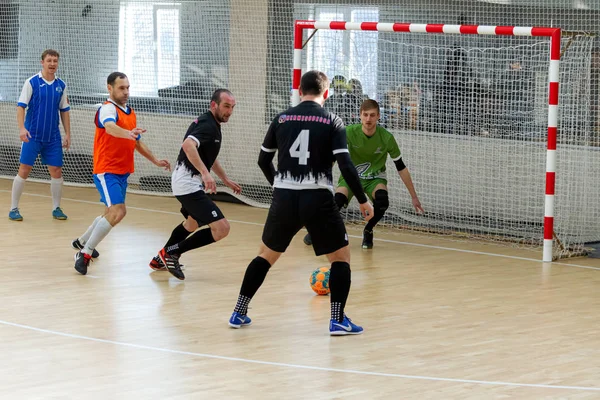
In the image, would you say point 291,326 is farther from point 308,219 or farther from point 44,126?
point 44,126

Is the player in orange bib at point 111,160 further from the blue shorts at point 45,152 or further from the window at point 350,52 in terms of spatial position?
the window at point 350,52

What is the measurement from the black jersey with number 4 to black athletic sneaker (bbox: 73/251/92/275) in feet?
8.29

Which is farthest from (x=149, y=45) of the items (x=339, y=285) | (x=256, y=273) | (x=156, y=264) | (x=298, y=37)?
(x=339, y=285)

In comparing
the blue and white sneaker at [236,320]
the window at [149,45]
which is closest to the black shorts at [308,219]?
the blue and white sneaker at [236,320]

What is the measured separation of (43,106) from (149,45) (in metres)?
4.23

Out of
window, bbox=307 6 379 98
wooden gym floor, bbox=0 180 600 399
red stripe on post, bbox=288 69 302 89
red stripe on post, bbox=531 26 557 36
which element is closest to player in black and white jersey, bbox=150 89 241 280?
wooden gym floor, bbox=0 180 600 399

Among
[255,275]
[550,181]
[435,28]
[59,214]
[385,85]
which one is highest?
[435,28]

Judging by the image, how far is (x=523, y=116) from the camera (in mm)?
11289

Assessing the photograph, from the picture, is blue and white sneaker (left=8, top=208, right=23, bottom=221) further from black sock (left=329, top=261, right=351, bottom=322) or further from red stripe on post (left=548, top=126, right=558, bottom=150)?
black sock (left=329, top=261, right=351, bottom=322)

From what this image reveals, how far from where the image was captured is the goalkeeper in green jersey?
9.81 meters

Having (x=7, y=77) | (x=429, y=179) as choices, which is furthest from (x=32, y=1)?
(x=429, y=179)

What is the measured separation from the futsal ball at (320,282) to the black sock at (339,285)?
1.21m

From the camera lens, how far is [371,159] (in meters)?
9.98

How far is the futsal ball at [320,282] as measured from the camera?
7543 millimetres
